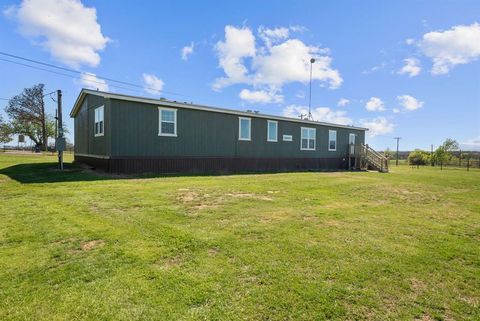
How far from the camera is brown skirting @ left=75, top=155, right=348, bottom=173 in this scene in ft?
39.7

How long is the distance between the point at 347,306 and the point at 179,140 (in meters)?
12.0

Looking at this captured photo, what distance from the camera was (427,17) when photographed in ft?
38.1

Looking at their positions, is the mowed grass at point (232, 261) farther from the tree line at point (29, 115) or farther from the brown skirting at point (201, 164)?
the tree line at point (29, 115)

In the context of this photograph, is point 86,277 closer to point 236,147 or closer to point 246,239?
point 246,239

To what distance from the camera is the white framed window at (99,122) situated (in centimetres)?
1302

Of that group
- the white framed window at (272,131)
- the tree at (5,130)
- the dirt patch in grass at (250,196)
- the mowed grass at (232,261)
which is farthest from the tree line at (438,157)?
the tree at (5,130)

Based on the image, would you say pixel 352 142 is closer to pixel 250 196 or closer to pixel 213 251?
pixel 250 196

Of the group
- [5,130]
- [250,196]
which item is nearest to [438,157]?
[250,196]

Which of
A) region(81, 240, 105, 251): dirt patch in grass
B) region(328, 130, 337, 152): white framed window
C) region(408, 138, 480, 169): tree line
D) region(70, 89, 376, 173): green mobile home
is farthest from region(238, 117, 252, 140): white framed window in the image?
region(408, 138, 480, 169): tree line

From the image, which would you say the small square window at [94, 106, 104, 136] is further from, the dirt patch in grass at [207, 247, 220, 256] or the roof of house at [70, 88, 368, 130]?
the dirt patch in grass at [207, 247, 220, 256]

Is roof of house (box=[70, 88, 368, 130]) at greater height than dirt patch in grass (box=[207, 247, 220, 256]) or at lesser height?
greater

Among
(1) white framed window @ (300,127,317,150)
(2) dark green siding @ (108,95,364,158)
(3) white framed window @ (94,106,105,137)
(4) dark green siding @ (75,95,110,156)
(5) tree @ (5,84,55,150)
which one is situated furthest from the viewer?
(5) tree @ (5,84,55,150)

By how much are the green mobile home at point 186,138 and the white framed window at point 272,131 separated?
6 cm

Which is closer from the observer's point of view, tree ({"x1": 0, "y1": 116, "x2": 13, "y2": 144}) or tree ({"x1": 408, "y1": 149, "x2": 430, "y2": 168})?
tree ({"x1": 408, "y1": 149, "x2": 430, "y2": 168})
